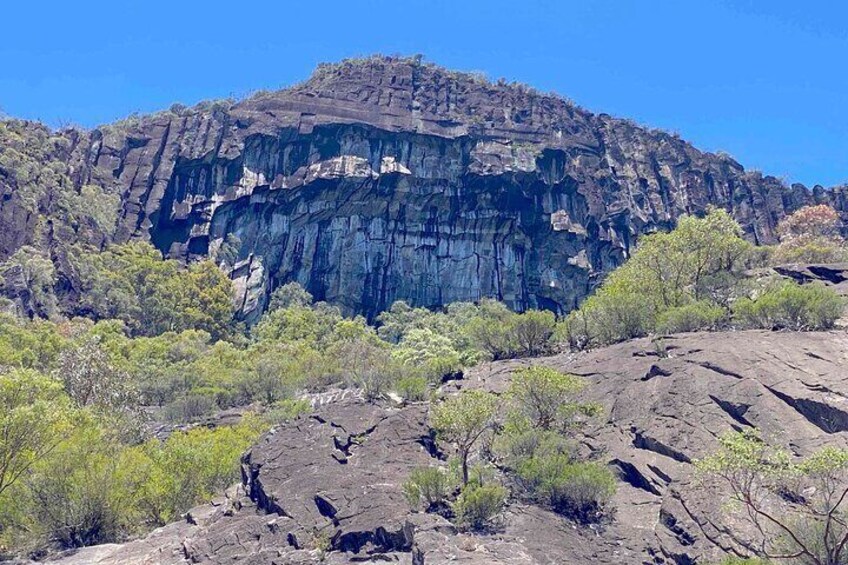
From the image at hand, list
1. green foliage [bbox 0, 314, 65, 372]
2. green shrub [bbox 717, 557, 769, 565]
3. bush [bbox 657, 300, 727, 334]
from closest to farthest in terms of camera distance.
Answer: green shrub [bbox 717, 557, 769, 565], bush [bbox 657, 300, 727, 334], green foliage [bbox 0, 314, 65, 372]

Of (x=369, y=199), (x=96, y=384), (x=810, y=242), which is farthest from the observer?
(x=369, y=199)

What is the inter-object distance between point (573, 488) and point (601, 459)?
8.76 ft

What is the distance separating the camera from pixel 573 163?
9112 centimetres

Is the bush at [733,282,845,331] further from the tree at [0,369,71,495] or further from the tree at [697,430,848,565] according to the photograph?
the tree at [0,369,71,495]

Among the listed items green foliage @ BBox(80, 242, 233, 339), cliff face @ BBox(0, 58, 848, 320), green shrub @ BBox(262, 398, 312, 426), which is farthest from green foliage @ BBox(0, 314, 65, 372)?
cliff face @ BBox(0, 58, 848, 320)

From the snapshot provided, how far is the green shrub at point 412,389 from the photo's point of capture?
3416cm

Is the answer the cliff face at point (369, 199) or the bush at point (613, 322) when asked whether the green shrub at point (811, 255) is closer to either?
the bush at point (613, 322)

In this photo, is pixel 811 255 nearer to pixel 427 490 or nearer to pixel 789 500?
pixel 789 500

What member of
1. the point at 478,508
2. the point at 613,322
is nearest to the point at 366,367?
the point at 613,322

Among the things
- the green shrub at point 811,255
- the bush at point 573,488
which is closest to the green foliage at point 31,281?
the green shrub at point 811,255

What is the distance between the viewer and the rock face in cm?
2220

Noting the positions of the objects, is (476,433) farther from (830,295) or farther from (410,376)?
(830,295)

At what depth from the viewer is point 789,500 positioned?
22.2 metres

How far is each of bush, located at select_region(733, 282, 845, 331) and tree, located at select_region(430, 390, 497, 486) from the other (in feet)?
45.2
